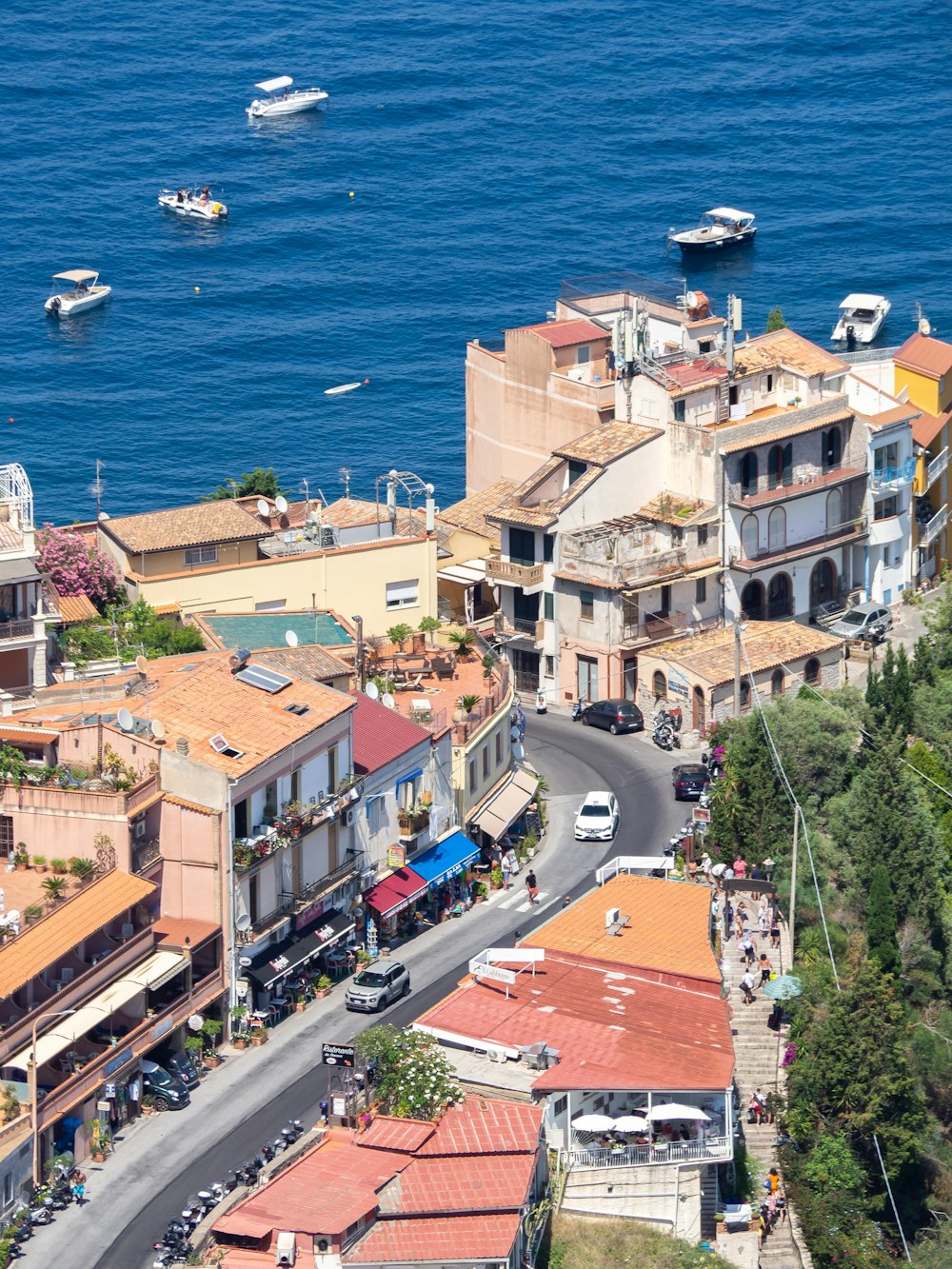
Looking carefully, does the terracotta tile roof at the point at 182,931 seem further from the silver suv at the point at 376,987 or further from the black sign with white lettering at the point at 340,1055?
the black sign with white lettering at the point at 340,1055

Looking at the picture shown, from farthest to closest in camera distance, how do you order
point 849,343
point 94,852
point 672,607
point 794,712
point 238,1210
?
point 849,343 → point 672,607 → point 794,712 → point 94,852 → point 238,1210

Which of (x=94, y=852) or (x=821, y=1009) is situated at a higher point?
(x=94, y=852)

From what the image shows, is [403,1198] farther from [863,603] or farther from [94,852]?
[863,603]

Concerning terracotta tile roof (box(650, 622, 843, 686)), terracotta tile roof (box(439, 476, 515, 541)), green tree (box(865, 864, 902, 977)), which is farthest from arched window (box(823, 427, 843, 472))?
green tree (box(865, 864, 902, 977))

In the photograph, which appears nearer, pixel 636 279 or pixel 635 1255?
pixel 635 1255

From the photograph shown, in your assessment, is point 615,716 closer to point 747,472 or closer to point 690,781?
point 690,781

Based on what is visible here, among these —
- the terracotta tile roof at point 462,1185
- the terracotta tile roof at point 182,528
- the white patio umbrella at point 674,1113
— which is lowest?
the white patio umbrella at point 674,1113

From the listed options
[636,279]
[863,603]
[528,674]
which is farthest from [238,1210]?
[636,279]

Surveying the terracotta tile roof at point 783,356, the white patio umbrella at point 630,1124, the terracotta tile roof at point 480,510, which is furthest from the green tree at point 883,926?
the terracotta tile roof at point 783,356
